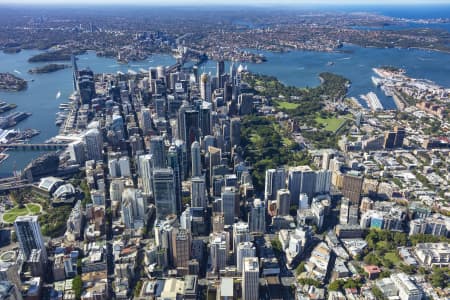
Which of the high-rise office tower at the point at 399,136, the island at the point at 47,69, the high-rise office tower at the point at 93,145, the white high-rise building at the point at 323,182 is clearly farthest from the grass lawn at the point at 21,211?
the island at the point at 47,69

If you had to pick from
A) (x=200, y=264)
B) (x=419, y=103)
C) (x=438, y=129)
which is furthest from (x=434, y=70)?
(x=200, y=264)

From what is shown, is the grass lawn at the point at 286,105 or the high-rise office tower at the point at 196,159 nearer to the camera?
the high-rise office tower at the point at 196,159

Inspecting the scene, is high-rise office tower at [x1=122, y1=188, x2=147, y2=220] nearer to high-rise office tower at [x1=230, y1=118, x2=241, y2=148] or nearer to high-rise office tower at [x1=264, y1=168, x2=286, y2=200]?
high-rise office tower at [x1=264, y1=168, x2=286, y2=200]

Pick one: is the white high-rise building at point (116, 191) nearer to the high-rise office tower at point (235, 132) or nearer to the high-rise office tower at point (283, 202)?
the high-rise office tower at point (283, 202)

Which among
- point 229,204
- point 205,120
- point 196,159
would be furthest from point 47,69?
point 229,204

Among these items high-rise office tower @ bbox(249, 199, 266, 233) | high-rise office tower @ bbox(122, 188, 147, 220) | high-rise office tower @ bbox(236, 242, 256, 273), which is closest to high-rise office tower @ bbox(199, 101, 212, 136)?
high-rise office tower @ bbox(122, 188, 147, 220)
